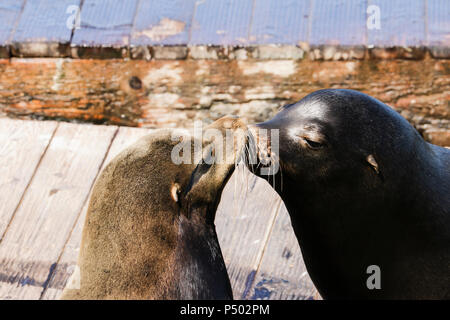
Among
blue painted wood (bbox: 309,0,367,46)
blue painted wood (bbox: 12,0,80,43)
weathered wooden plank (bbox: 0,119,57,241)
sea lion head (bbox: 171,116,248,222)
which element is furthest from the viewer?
blue painted wood (bbox: 12,0,80,43)

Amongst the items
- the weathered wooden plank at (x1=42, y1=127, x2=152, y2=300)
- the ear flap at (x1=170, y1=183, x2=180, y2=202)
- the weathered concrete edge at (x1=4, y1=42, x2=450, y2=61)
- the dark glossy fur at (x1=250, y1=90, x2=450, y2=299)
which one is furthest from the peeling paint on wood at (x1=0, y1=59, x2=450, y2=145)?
the ear flap at (x1=170, y1=183, x2=180, y2=202)

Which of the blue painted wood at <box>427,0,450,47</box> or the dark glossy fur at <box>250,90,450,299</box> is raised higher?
the blue painted wood at <box>427,0,450,47</box>

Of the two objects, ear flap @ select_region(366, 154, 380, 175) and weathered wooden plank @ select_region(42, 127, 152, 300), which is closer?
ear flap @ select_region(366, 154, 380, 175)

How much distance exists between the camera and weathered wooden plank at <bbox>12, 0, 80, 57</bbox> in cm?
520

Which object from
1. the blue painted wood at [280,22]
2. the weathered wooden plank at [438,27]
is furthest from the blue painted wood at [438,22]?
the blue painted wood at [280,22]

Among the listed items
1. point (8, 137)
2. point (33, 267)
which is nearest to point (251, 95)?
point (8, 137)

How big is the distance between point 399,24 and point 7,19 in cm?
271

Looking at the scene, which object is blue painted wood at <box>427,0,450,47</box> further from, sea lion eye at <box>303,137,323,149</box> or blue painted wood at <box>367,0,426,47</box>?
sea lion eye at <box>303,137,323,149</box>

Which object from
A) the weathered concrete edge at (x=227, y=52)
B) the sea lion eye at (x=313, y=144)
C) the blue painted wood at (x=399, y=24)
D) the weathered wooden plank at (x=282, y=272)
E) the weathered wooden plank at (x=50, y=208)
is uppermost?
the blue painted wood at (x=399, y=24)

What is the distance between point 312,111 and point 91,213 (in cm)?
94

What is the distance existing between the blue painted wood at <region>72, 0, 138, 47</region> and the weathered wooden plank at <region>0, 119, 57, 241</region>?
704 millimetres

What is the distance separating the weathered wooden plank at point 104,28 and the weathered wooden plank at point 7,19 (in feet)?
1.55

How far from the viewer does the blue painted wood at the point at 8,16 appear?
5.28 metres

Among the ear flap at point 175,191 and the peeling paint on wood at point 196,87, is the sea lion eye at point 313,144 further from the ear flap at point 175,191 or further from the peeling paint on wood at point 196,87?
the peeling paint on wood at point 196,87
